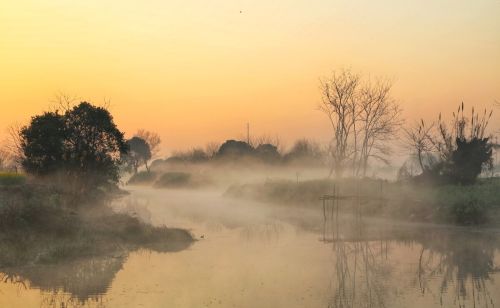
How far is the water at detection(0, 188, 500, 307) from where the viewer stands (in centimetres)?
1302

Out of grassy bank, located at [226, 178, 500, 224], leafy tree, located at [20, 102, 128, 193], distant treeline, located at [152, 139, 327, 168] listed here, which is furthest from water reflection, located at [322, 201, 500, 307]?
distant treeline, located at [152, 139, 327, 168]

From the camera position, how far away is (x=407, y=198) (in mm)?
34375

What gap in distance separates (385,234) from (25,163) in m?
20.4

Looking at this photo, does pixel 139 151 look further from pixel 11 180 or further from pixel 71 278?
pixel 71 278

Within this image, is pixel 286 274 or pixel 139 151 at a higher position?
pixel 139 151

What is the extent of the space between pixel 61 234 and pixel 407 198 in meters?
22.4

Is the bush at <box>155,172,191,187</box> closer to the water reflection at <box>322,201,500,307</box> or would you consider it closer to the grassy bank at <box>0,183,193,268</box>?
the water reflection at <box>322,201,500,307</box>

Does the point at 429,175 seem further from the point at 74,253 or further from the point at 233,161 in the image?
the point at 233,161

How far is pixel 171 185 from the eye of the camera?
80.2 metres

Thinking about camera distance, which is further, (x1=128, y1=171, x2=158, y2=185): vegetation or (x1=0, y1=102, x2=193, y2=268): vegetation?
(x1=128, y1=171, x2=158, y2=185): vegetation

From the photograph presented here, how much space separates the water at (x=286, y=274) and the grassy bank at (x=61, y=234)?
90cm

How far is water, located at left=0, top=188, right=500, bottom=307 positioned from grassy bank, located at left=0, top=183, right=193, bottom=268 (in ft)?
2.97

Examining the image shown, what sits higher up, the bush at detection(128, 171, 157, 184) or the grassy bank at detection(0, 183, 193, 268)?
the bush at detection(128, 171, 157, 184)

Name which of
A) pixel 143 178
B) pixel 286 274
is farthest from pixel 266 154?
pixel 286 274
